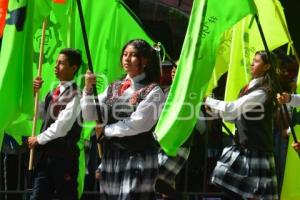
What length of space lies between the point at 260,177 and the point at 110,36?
1912 millimetres

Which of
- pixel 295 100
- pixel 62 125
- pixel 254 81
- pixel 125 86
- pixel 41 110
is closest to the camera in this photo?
pixel 125 86

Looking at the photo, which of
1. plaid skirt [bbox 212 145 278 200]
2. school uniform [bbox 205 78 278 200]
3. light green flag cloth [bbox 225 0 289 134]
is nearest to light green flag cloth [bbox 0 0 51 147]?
school uniform [bbox 205 78 278 200]

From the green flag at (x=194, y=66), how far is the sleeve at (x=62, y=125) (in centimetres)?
99

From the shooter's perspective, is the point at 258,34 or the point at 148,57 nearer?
the point at 148,57

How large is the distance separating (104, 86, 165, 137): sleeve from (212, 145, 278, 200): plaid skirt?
115 centimetres

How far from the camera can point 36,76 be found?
6.91 m

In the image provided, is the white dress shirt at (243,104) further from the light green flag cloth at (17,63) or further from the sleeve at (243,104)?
the light green flag cloth at (17,63)

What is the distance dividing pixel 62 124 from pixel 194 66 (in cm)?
127

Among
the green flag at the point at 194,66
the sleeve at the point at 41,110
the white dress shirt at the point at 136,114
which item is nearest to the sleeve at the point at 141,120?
the white dress shirt at the point at 136,114

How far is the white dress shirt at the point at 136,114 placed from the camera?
5777 mm

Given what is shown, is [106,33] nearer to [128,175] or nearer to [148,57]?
[148,57]

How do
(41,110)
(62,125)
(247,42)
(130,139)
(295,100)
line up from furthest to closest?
1. (247,42)
2. (41,110)
3. (295,100)
4. (62,125)
5. (130,139)

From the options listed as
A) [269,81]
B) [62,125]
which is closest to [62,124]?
[62,125]

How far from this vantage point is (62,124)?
→ 20.9 feet
